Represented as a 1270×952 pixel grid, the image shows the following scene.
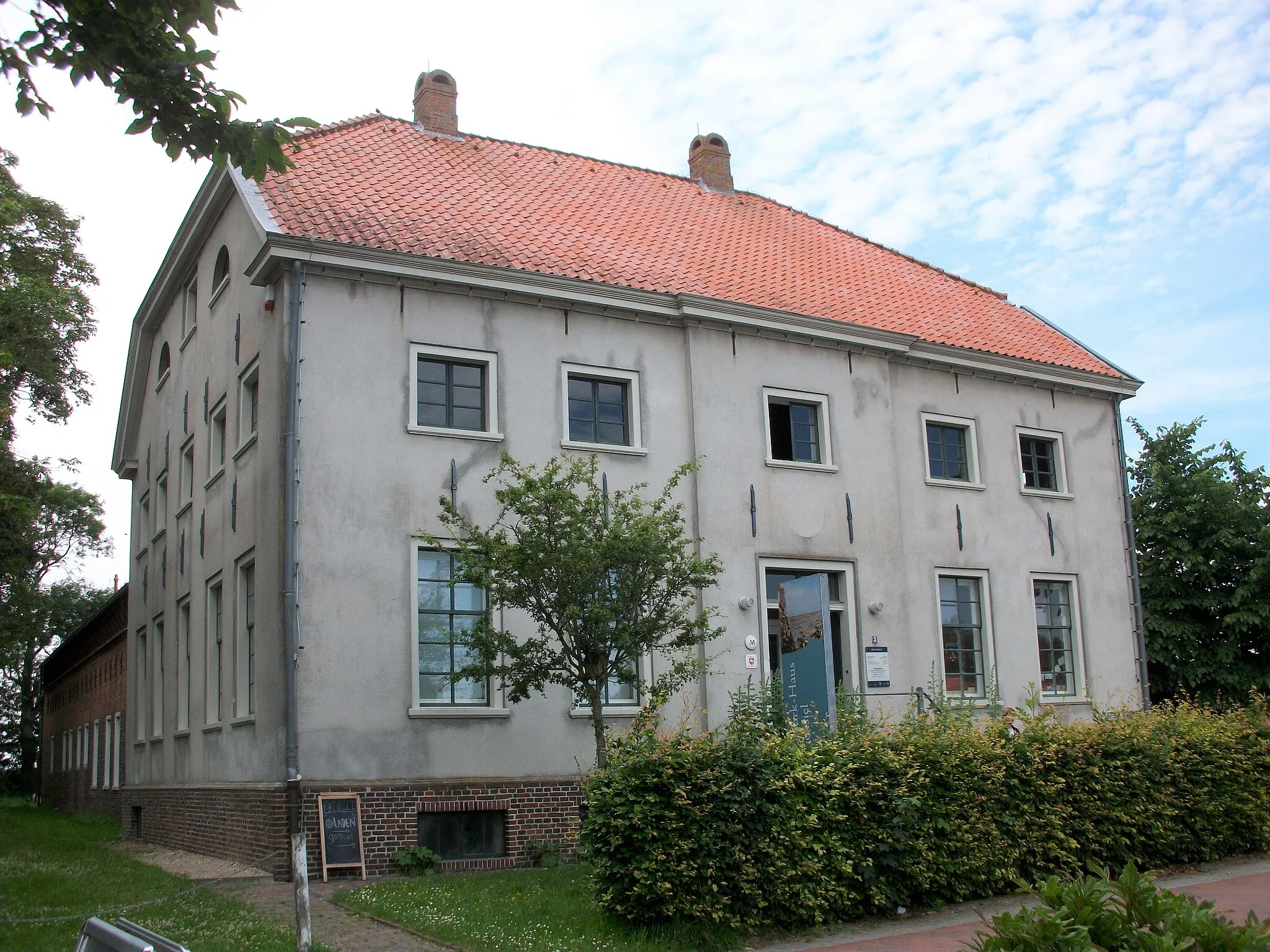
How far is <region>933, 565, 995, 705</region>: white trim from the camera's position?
65.7 ft

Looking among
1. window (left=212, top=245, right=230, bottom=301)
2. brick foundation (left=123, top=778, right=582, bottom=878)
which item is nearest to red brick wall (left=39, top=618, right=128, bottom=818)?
window (left=212, top=245, right=230, bottom=301)

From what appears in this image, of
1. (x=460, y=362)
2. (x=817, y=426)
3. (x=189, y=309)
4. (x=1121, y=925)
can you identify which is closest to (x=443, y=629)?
(x=460, y=362)

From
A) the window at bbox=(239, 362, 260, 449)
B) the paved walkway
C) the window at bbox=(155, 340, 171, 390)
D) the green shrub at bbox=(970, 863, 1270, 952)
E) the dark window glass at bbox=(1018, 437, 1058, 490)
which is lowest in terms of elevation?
the paved walkway

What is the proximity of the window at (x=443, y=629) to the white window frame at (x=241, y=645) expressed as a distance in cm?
253

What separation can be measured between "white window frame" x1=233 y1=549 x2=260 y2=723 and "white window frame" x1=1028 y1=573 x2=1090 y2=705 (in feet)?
41.9

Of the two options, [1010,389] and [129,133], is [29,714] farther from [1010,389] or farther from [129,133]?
[129,133]

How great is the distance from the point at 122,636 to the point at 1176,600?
24267 millimetres

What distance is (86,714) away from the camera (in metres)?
36.9

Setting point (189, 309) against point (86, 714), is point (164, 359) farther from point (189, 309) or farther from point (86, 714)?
point (86, 714)

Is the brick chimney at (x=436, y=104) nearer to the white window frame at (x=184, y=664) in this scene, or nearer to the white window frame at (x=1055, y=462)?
the white window frame at (x=184, y=664)

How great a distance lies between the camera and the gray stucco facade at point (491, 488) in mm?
15695

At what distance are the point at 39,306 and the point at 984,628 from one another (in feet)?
57.1

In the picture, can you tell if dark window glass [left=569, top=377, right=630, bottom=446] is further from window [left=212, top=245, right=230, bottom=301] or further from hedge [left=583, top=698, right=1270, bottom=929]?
window [left=212, top=245, right=230, bottom=301]

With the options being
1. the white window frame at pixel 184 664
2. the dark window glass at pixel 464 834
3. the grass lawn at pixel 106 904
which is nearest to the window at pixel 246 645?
the grass lawn at pixel 106 904
